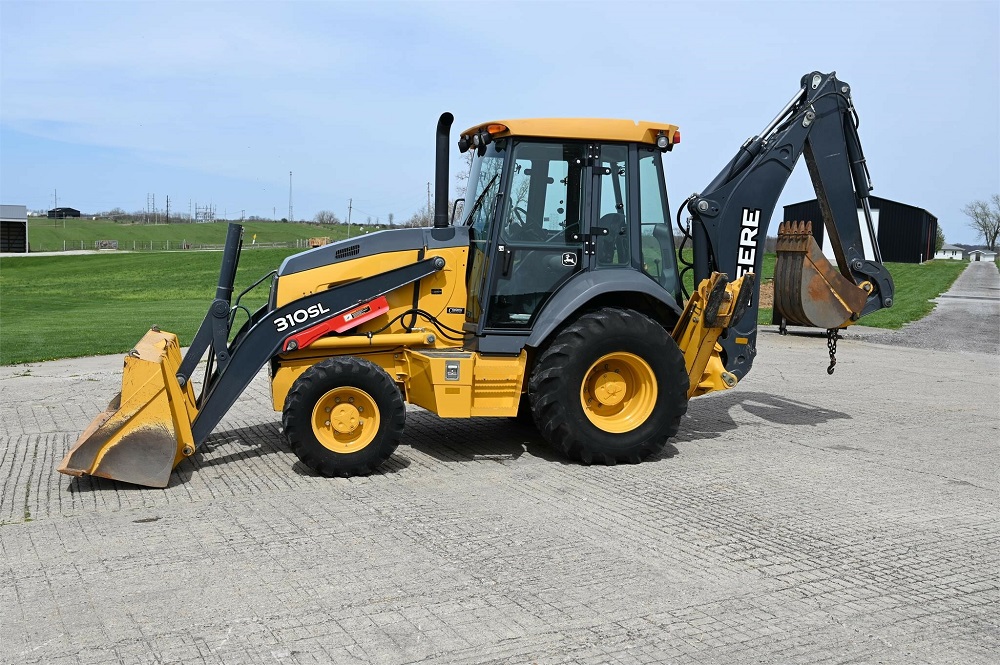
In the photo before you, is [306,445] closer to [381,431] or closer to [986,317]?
[381,431]

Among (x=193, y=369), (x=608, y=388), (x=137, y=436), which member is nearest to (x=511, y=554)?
(x=608, y=388)

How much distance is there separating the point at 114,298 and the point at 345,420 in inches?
1169

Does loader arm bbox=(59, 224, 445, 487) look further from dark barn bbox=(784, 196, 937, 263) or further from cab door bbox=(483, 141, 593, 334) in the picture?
dark barn bbox=(784, 196, 937, 263)

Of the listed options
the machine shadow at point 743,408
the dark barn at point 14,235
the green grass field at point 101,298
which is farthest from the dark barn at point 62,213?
the machine shadow at point 743,408

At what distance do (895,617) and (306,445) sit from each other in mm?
4296

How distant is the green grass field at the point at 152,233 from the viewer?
279 ft

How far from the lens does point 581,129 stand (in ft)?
26.4

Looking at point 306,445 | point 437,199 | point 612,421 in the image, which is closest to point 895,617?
point 612,421

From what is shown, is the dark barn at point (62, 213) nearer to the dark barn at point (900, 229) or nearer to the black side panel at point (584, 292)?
the dark barn at point (900, 229)

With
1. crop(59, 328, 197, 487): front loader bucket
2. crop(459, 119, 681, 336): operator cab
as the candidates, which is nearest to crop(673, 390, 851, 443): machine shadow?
crop(459, 119, 681, 336): operator cab

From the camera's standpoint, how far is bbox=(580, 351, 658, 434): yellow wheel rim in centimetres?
814

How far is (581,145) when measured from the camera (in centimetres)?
811

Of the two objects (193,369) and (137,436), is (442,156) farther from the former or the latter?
(137,436)

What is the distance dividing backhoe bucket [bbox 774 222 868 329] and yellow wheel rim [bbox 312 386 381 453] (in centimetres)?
427
